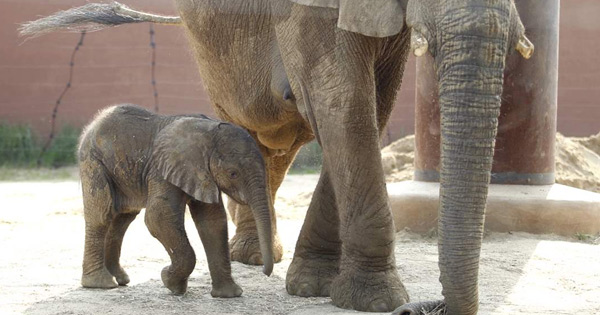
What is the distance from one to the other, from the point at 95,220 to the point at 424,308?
2.09 metres

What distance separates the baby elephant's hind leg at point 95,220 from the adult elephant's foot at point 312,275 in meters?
0.96

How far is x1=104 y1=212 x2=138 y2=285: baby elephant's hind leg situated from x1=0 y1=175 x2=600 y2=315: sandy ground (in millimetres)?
82

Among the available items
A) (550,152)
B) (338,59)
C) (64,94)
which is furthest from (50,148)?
(338,59)

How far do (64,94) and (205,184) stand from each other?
376 inches

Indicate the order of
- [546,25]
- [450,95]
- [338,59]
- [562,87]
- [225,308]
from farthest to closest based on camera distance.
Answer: [562,87] → [546,25] → [225,308] → [338,59] → [450,95]

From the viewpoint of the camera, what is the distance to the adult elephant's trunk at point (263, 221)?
492 centimetres

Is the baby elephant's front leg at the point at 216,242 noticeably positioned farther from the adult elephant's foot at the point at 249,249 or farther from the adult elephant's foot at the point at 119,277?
the adult elephant's foot at the point at 249,249

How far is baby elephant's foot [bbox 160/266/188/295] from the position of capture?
5.20 m

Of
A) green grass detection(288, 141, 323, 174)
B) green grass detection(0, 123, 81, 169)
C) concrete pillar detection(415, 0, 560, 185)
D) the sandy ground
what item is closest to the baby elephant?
the sandy ground

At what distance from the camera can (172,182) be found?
5.05 metres

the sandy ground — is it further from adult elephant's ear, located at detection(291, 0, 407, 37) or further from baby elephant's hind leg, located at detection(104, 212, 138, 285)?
adult elephant's ear, located at detection(291, 0, 407, 37)

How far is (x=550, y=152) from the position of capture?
7762 millimetres

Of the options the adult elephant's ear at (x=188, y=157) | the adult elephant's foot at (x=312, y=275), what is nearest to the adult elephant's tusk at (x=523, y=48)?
the adult elephant's ear at (x=188, y=157)

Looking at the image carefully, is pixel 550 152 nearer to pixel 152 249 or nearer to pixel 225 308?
pixel 152 249
